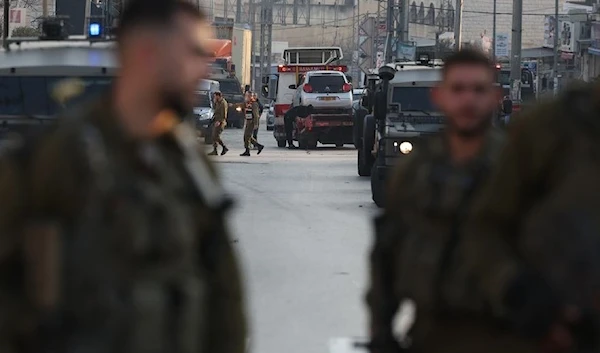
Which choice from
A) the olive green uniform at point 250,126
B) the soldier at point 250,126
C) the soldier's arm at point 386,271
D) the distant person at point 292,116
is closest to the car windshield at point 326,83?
the distant person at point 292,116

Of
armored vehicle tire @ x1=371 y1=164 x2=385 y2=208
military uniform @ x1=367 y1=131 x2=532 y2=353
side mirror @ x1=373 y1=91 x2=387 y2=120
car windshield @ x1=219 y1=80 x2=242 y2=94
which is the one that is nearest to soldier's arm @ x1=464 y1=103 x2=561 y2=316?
military uniform @ x1=367 y1=131 x2=532 y2=353

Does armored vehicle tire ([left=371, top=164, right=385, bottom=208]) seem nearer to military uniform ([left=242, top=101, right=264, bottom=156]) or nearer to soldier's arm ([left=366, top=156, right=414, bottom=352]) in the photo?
soldier's arm ([left=366, top=156, right=414, bottom=352])

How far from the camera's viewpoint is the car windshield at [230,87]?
228 ft

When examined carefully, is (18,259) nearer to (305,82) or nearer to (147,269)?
(147,269)

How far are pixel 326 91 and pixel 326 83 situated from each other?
22.0 inches

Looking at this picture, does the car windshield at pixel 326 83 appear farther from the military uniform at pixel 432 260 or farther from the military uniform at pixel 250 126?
the military uniform at pixel 432 260

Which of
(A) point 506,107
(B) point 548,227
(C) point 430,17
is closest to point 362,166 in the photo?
(A) point 506,107

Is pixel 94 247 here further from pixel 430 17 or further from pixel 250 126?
pixel 430 17

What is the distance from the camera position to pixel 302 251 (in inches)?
628

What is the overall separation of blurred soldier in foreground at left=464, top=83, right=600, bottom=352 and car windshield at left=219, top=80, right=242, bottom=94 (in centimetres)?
6490

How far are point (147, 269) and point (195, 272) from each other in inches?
6.3

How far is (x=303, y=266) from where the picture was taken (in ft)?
47.9

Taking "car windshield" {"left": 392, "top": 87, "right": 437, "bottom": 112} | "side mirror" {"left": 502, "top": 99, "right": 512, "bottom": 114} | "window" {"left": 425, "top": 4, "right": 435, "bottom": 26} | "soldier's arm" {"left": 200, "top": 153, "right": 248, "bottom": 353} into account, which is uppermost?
"window" {"left": 425, "top": 4, "right": 435, "bottom": 26}

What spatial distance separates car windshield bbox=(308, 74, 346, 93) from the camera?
4322 centimetres
